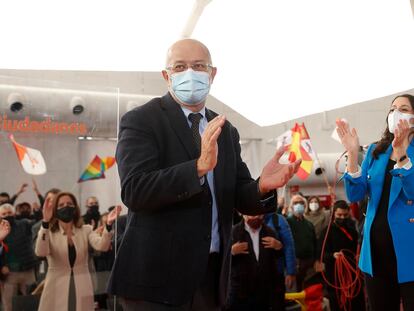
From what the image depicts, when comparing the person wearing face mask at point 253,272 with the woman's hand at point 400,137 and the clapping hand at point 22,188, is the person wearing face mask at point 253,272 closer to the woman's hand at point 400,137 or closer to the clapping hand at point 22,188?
the clapping hand at point 22,188

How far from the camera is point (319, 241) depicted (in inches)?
191

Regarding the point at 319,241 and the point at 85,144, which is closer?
the point at 85,144

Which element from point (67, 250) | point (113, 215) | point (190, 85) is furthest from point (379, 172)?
point (67, 250)

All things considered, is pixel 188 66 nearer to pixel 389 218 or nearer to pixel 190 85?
pixel 190 85

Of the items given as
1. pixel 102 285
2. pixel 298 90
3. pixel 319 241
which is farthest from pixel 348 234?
pixel 102 285

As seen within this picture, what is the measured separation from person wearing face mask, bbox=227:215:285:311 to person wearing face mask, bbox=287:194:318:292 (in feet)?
3.40

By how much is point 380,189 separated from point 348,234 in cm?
277

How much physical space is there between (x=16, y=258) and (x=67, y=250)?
0.97 ft

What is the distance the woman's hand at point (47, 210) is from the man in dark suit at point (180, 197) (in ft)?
5.72

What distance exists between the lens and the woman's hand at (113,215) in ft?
9.57

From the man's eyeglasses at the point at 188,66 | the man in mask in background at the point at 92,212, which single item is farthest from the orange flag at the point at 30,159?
the man's eyeglasses at the point at 188,66

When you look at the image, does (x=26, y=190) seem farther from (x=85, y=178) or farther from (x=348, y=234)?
(x=348, y=234)

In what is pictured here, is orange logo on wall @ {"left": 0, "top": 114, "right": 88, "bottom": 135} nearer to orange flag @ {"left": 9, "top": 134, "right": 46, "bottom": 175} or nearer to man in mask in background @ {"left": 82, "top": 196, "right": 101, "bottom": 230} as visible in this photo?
orange flag @ {"left": 9, "top": 134, "right": 46, "bottom": 175}

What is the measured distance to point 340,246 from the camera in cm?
454
